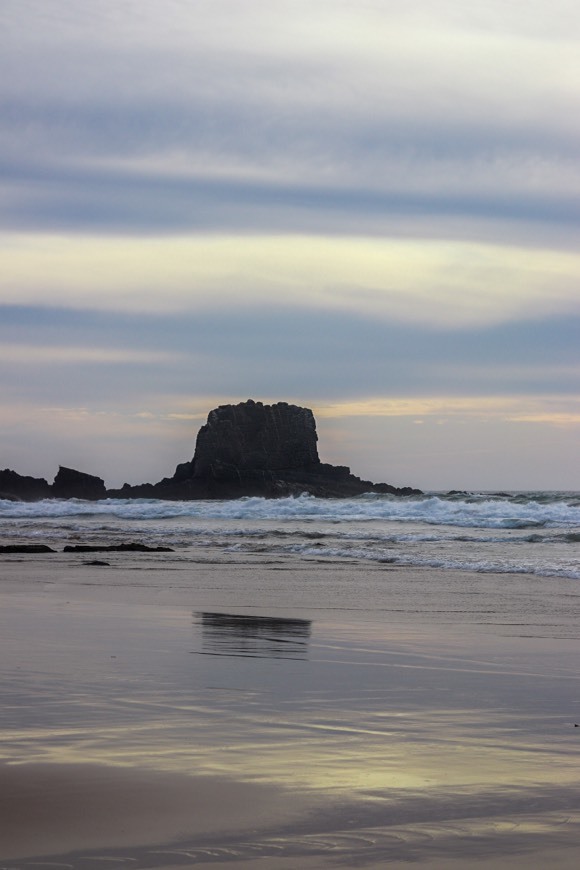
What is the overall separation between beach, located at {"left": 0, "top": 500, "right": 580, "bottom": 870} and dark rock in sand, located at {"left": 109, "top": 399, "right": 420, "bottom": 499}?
55.2 m

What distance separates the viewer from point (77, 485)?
68.1 metres

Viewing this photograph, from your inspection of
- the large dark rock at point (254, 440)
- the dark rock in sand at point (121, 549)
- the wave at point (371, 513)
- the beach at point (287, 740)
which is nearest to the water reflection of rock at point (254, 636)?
the beach at point (287, 740)

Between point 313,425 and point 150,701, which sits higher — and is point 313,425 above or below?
above

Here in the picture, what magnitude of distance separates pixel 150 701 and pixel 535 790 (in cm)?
230

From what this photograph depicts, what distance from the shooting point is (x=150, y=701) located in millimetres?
5219

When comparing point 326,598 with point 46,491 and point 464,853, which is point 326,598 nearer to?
point 464,853

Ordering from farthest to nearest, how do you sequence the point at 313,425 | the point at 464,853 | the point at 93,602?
the point at 313,425 < the point at 93,602 < the point at 464,853

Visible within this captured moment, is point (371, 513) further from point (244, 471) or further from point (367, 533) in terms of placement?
point (244, 471)

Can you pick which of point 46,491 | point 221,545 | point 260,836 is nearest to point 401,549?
point 221,545

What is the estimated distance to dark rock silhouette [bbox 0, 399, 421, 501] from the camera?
65.0 metres

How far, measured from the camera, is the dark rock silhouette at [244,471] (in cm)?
6500

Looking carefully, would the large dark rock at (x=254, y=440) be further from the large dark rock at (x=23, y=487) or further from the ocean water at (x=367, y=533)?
the ocean water at (x=367, y=533)

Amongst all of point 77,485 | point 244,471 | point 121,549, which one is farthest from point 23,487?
point 121,549

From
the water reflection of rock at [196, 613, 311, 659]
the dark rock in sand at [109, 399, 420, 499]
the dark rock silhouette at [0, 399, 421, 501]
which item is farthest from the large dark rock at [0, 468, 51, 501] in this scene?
the water reflection of rock at [196, 613, 311, 659]
